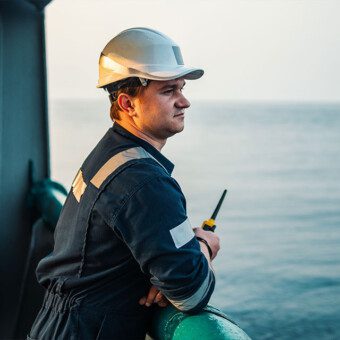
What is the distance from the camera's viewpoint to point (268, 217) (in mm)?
14547

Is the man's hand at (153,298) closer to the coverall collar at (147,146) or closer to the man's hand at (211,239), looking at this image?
the man's hand at (211,239)

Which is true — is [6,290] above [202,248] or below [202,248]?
below

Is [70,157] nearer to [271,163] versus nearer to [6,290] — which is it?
[271,163]

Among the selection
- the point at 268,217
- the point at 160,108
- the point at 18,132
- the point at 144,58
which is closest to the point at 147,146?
the point at 160,108

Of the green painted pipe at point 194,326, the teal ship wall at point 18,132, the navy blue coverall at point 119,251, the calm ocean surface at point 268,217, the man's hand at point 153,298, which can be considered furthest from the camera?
the calm ocean surface at point 268,217

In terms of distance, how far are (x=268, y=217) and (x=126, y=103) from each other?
13049 mm

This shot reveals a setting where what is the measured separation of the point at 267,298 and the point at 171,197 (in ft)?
25.1

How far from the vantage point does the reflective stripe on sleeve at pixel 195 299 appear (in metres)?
1.51

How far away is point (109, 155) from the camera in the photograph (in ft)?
5.35

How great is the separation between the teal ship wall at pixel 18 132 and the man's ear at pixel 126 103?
144cm

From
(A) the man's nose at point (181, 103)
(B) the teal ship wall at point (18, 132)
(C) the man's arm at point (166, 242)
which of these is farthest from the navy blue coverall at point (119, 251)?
(B) the teal ship wall at point (18, 132)

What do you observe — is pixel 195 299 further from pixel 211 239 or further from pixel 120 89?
pixel 120 89

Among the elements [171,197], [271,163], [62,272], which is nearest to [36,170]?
[62,272]

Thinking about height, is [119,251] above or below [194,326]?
above
